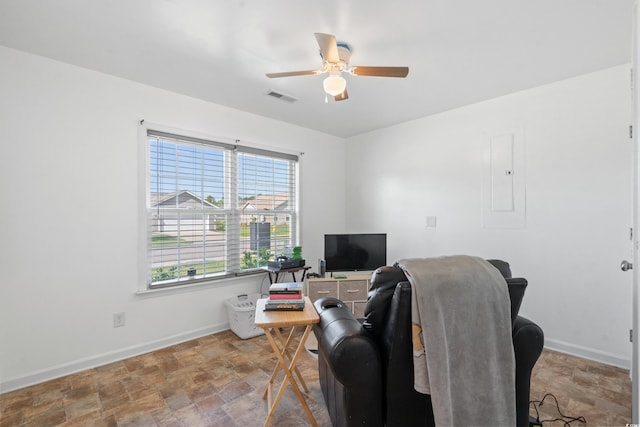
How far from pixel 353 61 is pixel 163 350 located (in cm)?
314

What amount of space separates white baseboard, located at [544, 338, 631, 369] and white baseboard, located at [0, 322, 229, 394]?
11.2 feet

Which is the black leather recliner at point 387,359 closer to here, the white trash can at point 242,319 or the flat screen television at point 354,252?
the white trash can at point 242,319

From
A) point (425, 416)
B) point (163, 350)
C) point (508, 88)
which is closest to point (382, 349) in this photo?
point (425, 416)

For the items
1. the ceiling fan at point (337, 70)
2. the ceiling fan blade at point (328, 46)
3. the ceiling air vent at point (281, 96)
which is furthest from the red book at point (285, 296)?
the ceiling air vent at point (281, 96)

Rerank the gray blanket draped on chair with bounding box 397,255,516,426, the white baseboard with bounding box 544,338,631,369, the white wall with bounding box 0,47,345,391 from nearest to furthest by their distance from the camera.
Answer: the gray blanket draped on chair with bounding box 397,255,516,426
the white wall with bounding box 0,47,345,391
the white baseboard with bounding box 544,338,631,369

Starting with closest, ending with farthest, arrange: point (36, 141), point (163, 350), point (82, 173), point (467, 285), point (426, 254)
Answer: point (467, 285) → point (36, 141) → point (82, 173) → point (163, 350) → point (426, 254)

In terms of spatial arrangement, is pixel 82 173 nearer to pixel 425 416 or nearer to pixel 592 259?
pixel 425 416

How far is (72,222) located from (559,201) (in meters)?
4.31

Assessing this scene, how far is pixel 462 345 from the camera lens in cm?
134

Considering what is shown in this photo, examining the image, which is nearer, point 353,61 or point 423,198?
point 353,61

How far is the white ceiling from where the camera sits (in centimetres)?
185

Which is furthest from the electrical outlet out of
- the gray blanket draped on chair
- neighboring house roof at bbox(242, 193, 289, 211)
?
the gray blanket draped on chair

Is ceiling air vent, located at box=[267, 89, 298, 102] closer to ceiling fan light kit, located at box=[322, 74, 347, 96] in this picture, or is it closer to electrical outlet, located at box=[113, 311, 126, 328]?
ceiling fan light kit, located at box=[322, 74, 347, 96]

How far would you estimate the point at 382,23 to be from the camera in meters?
1.98
